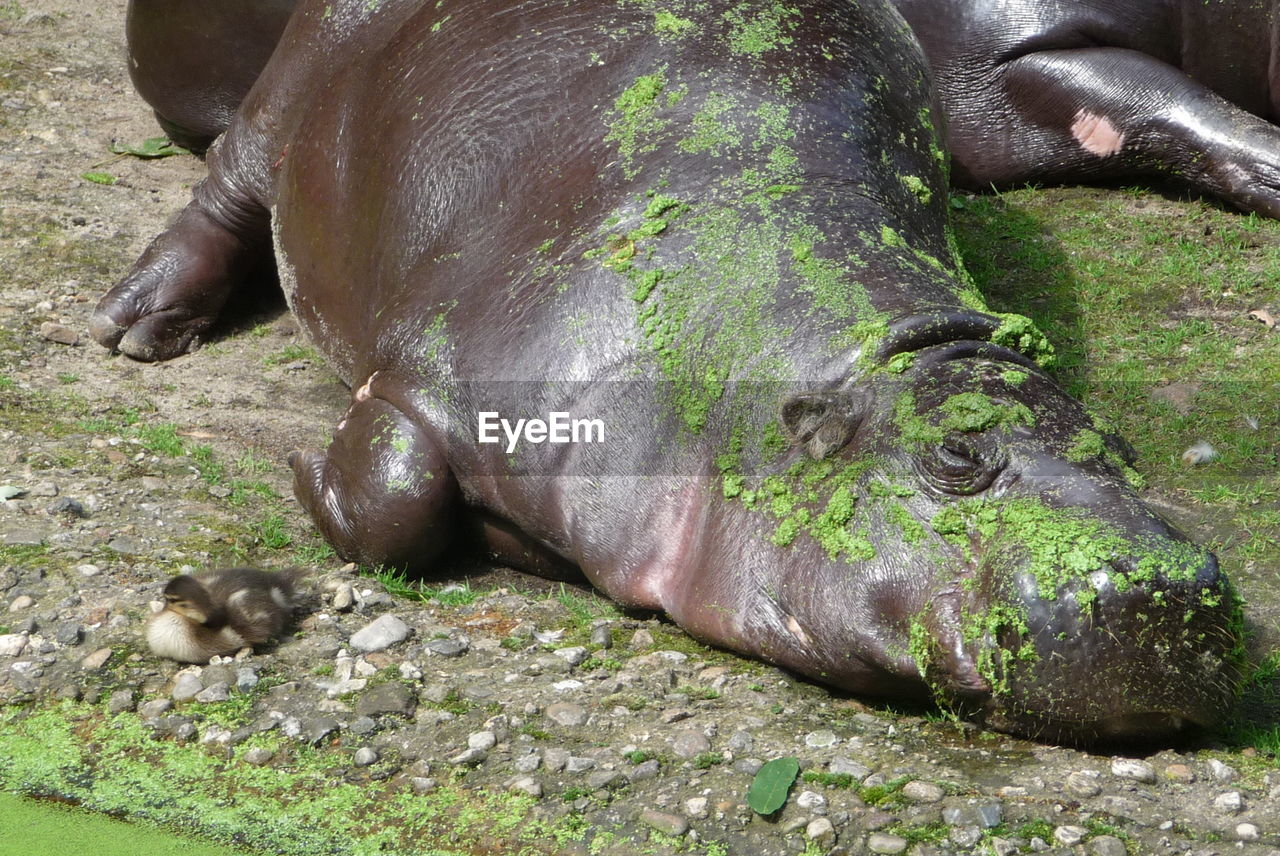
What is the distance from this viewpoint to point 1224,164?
23.6 feet

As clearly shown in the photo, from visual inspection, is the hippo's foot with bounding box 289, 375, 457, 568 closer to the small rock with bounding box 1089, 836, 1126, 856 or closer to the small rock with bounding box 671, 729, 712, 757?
the small rock with bounding box 671, 729, 712, 757

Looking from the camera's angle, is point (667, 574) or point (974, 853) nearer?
point (974, 853)

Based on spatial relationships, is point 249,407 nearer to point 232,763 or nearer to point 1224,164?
point 232,763

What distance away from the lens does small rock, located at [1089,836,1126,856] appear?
3.22 metres

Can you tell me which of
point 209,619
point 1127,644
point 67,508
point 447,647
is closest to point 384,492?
point 447,647

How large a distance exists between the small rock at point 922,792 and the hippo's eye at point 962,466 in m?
0.69

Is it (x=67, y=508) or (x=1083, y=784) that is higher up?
(x=1083, y=784)

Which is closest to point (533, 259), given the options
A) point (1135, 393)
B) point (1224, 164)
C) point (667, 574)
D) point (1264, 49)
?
point (667, 574)

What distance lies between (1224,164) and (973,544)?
4.45m

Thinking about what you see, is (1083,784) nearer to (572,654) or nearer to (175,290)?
(572,654)

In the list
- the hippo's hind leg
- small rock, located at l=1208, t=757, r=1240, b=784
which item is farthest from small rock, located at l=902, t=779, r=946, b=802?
the hippo's hind leg

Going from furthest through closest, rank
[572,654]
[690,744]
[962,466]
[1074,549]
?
[572,654], [690,744], [962,466], [1074,549]

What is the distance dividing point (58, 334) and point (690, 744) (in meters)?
3.70

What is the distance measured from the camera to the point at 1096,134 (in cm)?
742
